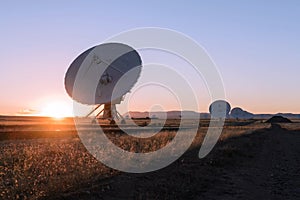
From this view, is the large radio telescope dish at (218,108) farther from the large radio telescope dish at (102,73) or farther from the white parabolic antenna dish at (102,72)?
the white parabolic antenna dish at (102,72)

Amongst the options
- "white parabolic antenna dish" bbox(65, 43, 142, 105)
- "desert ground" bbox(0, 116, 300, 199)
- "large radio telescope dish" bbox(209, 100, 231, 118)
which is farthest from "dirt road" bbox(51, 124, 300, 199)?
"large radio telescope dish" bbox(209, 100, 231, 118)

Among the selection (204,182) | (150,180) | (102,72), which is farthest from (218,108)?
(150,180)

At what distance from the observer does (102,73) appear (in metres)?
54.0

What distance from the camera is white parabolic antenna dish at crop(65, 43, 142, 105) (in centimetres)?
5125

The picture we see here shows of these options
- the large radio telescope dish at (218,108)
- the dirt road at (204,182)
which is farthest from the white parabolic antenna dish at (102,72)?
the large radio telescope dish at (218,108)

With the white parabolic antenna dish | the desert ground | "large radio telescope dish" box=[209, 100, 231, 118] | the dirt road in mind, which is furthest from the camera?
"large radio telescope dish" box=[209, 100, 231, 118]

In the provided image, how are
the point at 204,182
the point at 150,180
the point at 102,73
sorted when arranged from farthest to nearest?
the point at 102,73
the point at 204,182
the point at 150,180

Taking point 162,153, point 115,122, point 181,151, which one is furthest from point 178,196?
point 115,122

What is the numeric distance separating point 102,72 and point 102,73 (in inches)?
6.7

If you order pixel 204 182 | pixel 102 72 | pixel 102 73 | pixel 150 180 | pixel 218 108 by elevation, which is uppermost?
pixel 218 108

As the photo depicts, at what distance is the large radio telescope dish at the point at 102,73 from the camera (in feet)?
168

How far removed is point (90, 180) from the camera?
41.3 feet

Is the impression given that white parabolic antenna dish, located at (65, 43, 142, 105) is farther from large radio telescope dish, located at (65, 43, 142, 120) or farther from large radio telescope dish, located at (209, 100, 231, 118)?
large radio telescope dish, located at (209, 100, 231, 118)

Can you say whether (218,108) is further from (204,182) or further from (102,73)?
(204,182)
